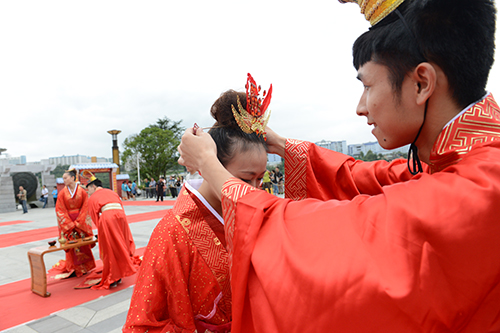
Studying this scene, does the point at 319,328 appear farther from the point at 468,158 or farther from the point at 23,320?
the point at 23,320

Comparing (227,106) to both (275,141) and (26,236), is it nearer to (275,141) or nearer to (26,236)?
(275,141)

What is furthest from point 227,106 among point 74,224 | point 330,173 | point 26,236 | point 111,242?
point 26,236

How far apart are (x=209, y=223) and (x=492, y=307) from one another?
1.12 meters

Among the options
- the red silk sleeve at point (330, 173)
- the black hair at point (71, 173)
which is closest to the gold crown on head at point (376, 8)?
the red silk sleeve at point (330, 173)

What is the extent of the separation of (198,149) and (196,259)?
583 millimetres

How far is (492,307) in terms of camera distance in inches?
26.2

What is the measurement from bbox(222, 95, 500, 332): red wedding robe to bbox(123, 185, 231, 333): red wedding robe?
574 millimetres

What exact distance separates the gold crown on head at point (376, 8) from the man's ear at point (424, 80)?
217 mm

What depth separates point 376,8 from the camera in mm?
950

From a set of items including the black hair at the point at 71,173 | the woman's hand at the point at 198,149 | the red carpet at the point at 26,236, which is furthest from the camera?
the red carpet at the point at 26,236

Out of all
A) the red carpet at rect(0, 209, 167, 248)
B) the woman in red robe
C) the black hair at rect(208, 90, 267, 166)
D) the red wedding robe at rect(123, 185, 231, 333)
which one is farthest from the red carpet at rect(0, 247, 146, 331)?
the red carpet at rect(0, 209, 167, 248)

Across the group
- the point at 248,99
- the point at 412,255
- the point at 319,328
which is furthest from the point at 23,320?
the point at 412,255

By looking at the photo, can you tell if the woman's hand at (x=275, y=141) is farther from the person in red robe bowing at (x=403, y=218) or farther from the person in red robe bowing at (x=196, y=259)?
the person in red robe bowing at (x=403, y=218)

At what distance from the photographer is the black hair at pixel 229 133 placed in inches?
60.1
